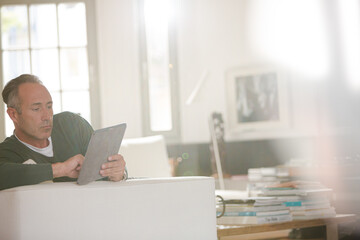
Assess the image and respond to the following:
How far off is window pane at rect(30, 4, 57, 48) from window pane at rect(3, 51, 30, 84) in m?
0.16

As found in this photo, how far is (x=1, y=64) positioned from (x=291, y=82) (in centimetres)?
284

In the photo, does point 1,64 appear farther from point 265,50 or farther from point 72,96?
point 265,50

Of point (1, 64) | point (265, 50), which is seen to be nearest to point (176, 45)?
point (265, 50)

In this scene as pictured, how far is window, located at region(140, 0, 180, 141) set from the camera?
5.51 meters

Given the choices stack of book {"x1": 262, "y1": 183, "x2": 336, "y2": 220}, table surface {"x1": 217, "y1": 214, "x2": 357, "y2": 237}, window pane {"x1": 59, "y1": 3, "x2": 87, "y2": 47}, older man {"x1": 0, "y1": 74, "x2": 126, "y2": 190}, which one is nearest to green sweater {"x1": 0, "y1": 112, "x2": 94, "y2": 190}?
older man {"x1": 0, "y1": 74, "x2": 126, "y2": 190}

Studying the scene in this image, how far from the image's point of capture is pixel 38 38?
543cm

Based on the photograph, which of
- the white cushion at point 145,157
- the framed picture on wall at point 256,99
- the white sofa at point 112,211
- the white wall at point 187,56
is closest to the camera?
the white sofa at point 112,211

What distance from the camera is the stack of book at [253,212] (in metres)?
2.62

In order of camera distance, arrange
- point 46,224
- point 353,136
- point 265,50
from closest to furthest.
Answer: point 46,224 → point 353,136 → point 265,50

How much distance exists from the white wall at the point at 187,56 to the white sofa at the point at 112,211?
3.47 m

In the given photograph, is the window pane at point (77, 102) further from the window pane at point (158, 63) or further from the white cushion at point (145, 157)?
the white cushion at point (145, 157)

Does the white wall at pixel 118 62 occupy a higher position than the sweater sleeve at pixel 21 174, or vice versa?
the white wall at pixel 118 62

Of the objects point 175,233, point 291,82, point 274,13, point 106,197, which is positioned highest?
point 274,13

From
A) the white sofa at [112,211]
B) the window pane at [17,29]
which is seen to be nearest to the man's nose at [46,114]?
the white sofa at [112,211]
